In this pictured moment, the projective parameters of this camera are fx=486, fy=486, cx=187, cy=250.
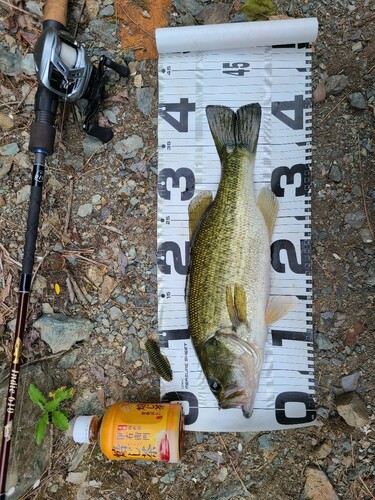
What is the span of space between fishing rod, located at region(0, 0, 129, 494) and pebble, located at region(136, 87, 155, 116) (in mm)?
191

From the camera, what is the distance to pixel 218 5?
2.87 m

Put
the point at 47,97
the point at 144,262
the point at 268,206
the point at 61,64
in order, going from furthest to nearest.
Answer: the point at 144,262 → the point at 268,206 → the point at 47,97 → the point at 61,64

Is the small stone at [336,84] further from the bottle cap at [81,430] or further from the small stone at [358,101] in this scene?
the bottle cap at [81,430]

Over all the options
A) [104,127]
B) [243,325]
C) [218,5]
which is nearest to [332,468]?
[243,325]

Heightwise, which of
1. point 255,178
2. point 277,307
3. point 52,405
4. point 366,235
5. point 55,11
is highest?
point 55,11

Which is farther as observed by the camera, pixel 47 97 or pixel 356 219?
pixel 356 219

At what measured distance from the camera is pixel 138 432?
8.49ft

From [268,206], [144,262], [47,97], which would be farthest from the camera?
[144,262]

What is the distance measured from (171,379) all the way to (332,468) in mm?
1036

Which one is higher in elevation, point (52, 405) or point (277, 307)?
point (277, 307)

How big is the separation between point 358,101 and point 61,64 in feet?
5.45

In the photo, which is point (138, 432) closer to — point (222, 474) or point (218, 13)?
point (222, 474)

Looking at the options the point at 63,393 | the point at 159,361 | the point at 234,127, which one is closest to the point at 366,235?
the point at 234,127

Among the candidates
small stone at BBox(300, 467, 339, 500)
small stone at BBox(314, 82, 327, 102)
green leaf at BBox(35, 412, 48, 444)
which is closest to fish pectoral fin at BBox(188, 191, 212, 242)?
small stone at BBox(314, 82, 327, 102)
